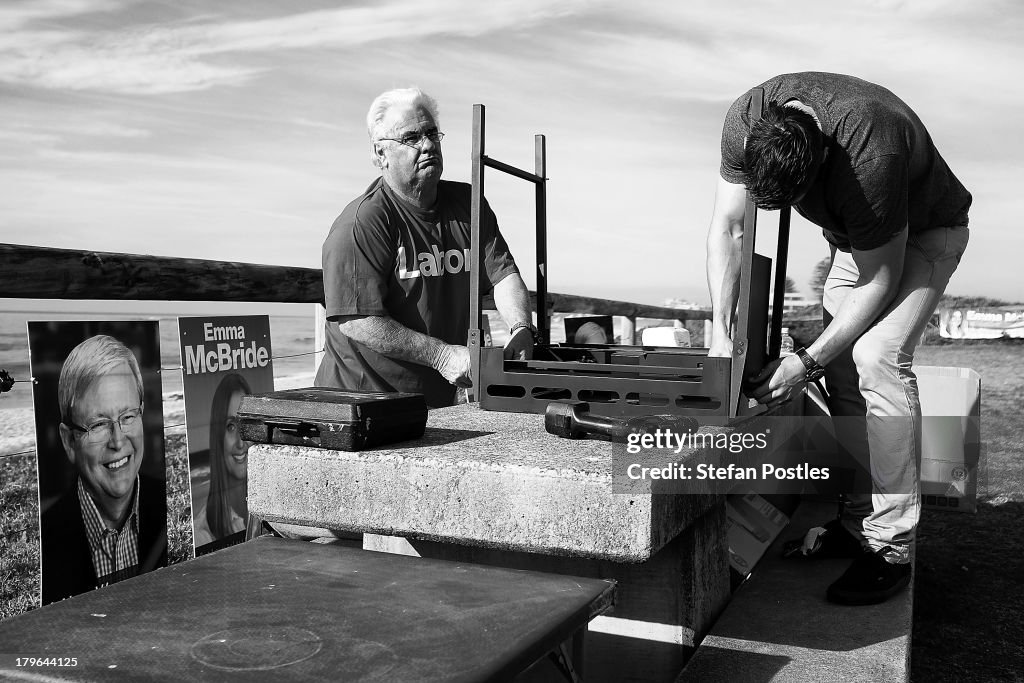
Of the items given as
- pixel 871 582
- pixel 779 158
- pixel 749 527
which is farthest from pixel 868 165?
pixel 749 527

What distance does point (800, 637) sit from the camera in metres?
2.30

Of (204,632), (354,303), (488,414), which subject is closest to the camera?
(204,632)

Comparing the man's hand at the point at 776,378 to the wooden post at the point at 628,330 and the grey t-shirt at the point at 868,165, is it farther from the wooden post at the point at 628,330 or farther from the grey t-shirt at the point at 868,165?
the wooden post at the point at 628,330

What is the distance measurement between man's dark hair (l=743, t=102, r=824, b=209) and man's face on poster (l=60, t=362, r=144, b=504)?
2068 mm

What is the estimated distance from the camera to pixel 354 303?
10.0ft

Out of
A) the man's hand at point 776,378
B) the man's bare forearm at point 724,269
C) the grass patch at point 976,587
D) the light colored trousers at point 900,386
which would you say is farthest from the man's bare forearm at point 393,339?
the grass patch at point 976,587

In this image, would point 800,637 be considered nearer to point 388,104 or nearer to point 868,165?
point 868,165

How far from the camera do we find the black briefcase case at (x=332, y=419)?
218cm

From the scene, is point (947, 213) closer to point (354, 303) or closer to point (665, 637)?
point (665, 637)

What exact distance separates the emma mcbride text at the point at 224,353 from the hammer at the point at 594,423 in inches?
62.0

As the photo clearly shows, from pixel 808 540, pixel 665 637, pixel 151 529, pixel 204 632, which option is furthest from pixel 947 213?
pixel 151 529

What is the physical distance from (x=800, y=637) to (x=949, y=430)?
2.27 metres

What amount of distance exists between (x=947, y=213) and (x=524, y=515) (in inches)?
64.6

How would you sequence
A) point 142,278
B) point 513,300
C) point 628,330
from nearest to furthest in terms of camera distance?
point 142,278
point 513,300
point 628,330
